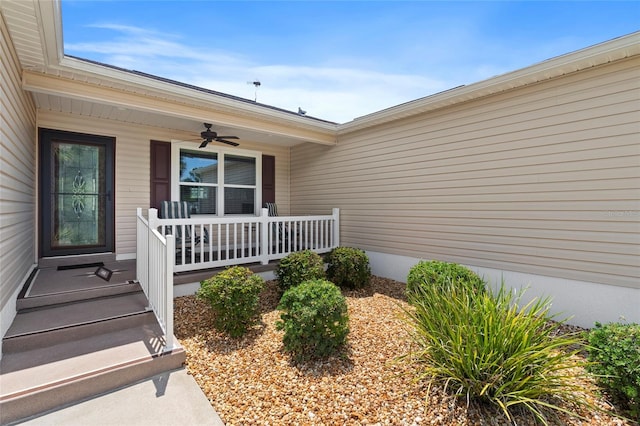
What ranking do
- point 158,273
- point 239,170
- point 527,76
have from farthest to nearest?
point 239,170 < point 527,76 < point 158,273

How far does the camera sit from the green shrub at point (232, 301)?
3352mm

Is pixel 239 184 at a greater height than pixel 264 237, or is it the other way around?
pixel 239 184

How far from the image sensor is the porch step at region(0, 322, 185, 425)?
85.6 inches

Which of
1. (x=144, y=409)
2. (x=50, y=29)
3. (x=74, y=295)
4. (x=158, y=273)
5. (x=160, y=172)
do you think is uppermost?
(x=50, y=29)

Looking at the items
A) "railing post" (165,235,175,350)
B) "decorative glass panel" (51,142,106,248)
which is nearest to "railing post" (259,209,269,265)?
"railing post" (165,235,175,350)

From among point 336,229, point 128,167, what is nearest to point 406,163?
point 336,229

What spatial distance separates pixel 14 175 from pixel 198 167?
11.1ft

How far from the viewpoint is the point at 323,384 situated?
252 cm

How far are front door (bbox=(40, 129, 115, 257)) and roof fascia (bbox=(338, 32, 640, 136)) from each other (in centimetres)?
512

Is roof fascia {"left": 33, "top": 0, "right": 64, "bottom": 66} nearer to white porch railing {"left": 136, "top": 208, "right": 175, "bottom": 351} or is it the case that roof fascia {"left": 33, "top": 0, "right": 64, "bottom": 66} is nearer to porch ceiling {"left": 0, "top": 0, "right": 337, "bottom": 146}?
porch ceiling {"left": 0, "top": 0, "right": 337, "bottom": 146}

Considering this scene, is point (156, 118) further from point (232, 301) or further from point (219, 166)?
point (232, 301)

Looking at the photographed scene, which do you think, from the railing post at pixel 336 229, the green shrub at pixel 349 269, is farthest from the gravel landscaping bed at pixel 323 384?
the railing post at pixel 336 229

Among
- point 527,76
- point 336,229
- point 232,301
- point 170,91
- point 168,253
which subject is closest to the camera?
point 168,253

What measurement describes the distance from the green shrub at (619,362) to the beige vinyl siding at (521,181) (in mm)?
1605
